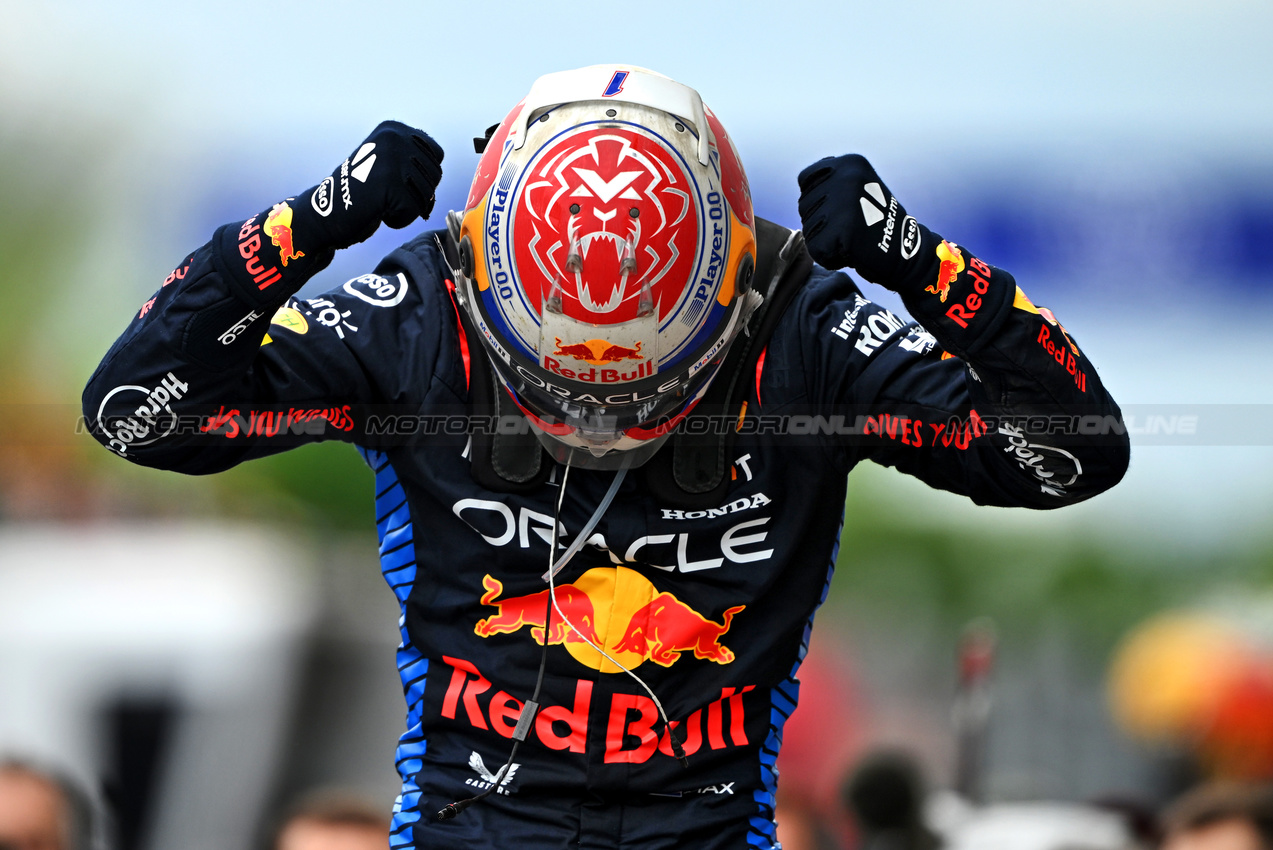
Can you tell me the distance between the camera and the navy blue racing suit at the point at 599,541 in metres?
1.51

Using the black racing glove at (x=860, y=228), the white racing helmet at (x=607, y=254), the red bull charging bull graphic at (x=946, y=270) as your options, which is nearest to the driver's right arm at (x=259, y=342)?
the white racing helmet at (x=607, y=254)

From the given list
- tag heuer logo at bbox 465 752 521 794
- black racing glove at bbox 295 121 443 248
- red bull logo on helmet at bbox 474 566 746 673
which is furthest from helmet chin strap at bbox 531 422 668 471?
tag heuer logo at bbox 465 752 521 794

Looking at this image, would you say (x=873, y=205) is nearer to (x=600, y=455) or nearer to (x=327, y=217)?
(x=600, y=455)

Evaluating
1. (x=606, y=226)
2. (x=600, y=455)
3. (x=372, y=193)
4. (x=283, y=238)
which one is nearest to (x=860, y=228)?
(x=606, y=226)

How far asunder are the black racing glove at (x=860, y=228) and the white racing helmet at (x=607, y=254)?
0.39 ft

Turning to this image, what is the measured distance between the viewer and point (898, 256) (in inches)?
53.2

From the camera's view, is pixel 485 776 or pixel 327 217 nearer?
pixel 327 217

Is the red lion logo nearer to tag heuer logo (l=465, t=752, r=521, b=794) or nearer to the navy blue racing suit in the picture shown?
the navy blue racing suit

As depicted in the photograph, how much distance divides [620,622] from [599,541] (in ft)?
0.38

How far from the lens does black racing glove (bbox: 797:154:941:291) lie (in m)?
1.34

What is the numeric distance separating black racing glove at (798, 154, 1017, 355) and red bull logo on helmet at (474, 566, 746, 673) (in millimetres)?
491

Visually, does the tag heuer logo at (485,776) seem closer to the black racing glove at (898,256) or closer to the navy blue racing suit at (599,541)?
the navy blue racing suit at (599,541)

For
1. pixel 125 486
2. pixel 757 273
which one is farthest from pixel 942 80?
pixel 125 486

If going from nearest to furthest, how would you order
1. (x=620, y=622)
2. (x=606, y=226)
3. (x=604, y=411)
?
(x=606, y=226) < (x=604, y=411) < (x=620, y=622)
